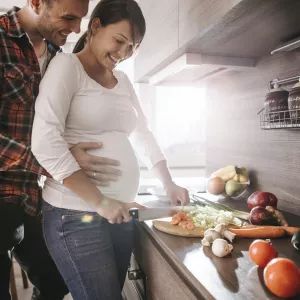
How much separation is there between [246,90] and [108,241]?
992mm

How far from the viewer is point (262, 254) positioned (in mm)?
682

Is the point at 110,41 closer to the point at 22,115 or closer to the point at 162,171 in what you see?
the point at 22,115

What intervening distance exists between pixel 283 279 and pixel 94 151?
561 millimetres

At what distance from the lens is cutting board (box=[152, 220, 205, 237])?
0.89m

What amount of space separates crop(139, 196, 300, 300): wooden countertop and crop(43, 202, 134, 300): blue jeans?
0.15 meters

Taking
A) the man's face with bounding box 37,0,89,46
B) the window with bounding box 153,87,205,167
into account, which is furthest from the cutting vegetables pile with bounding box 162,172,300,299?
the window with bounding box 153,87,205,167

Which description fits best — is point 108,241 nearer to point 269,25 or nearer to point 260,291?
point 260,291

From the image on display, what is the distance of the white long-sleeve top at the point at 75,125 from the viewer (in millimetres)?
790

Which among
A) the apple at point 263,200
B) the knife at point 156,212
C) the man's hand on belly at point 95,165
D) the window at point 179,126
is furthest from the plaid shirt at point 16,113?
the window at point 179,126

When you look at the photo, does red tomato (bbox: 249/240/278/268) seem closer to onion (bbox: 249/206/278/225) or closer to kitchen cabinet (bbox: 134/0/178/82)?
onion (bbox: 249/206/278/225)

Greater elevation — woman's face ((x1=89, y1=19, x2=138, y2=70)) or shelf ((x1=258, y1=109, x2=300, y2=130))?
woman's face ((x1=89, y1=19, x2=138, y2=70))

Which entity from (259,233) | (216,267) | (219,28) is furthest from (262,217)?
(219,28)

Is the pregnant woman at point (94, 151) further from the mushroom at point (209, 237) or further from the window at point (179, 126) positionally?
the window at point (179, 126)

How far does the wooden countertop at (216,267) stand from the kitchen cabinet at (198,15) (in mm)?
608
